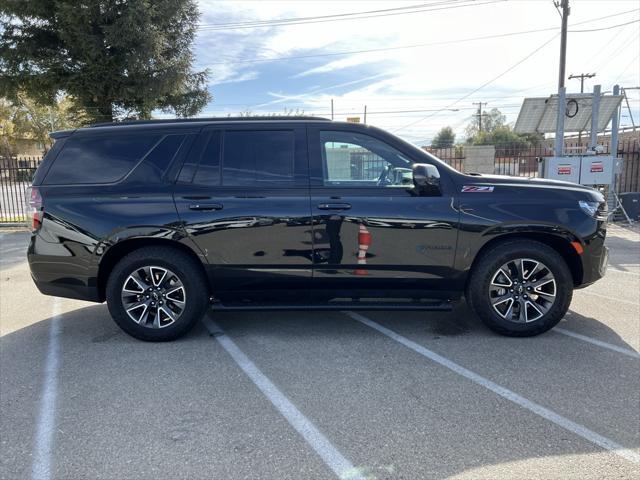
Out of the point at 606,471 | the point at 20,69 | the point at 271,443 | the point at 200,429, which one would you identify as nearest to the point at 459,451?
the point at 606,471

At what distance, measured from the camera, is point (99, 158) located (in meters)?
4.32

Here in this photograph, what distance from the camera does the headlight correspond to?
4.19 meters

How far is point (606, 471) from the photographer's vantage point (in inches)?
97.7

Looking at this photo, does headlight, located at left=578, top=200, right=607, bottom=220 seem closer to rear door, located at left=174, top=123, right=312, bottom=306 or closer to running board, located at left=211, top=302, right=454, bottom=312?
running board, located at left=211, top=302, right=454, bottom=312

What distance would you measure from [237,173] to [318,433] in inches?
93.2

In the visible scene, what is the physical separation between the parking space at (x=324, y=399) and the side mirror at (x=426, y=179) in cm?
137

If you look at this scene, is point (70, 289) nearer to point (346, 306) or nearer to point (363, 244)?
point (346, 306)

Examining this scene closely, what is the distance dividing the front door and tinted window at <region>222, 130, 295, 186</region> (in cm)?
23

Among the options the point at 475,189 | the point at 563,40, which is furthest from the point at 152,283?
the point at 563,40

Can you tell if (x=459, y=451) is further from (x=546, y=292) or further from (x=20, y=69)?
(x=20, y=69)

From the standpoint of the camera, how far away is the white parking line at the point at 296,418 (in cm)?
253

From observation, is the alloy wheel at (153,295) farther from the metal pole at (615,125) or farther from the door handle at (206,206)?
the metal pole at (615,125)

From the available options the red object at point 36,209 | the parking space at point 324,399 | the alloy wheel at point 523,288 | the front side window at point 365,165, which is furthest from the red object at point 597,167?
the red object at point 36,209

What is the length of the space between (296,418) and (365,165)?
7.31 feet
